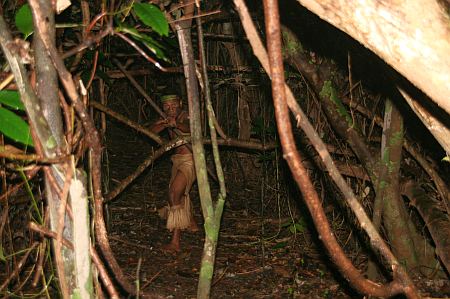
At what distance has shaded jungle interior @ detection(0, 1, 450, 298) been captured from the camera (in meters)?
5.05

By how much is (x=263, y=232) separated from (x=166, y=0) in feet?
10.3

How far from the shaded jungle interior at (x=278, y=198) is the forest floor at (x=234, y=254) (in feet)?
0.03

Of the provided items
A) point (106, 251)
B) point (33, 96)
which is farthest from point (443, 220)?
point (33, 96)

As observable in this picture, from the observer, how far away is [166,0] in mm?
3977

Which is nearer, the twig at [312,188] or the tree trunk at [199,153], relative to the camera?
the twig at [312,188]

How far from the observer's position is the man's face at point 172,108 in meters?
6.18

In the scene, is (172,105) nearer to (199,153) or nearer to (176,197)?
(176,197)

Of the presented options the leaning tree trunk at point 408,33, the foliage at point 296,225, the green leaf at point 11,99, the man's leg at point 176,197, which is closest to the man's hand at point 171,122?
the man's leg at point 176,197

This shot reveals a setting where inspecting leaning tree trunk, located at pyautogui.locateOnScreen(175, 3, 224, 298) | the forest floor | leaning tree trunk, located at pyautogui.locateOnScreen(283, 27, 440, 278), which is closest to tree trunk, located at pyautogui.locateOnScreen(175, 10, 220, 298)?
leaning tree trunk, located at pyautogui.locateOnScreen(175, 3, 224, 298)

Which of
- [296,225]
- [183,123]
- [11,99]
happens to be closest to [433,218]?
[296,225]

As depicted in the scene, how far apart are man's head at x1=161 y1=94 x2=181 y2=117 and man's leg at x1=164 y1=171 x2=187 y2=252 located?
62cm

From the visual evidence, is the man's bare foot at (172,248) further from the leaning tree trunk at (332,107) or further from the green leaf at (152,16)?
the green leaf at (152,16)

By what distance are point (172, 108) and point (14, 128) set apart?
15.0 ft

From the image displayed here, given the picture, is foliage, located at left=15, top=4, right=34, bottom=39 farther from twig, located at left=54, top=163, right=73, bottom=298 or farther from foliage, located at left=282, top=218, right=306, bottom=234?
foliage, located at left=282, top=218, right=306, bottom=234
